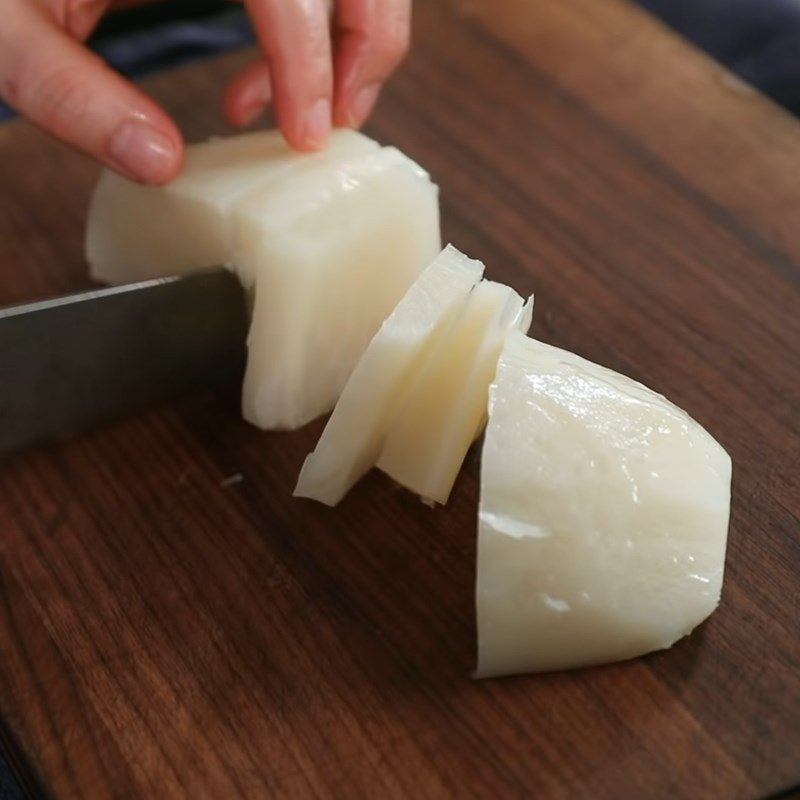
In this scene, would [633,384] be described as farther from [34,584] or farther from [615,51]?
[615,51]

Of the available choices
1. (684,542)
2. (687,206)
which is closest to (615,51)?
(687,206)

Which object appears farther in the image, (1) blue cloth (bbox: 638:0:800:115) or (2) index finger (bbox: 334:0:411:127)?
(1) blue cloth (bbox: 638:0:800:115)

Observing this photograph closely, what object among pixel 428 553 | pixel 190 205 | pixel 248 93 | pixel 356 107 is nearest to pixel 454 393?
pixel 428 553

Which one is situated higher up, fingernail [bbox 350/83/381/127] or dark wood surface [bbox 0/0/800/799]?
fingernail [bbox 350/83/381/127]

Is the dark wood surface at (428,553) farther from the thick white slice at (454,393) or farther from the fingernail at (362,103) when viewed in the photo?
the fingernail at (362,103)

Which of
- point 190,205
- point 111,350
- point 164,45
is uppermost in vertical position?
point 190,205

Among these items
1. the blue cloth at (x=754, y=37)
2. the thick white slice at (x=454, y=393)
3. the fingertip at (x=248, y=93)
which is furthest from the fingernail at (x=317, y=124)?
the blue cloth at (x=754, y=37)

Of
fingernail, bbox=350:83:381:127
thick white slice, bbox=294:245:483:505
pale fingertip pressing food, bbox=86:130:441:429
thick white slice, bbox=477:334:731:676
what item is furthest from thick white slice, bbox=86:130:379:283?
thick white slice, bbox=477:334:731:676

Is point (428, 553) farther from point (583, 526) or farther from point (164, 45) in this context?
point (164, 45)

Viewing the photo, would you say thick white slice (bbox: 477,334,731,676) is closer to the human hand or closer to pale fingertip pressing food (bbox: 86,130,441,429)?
pale fingertip pressing food (bbox: 86,130,441,429)
